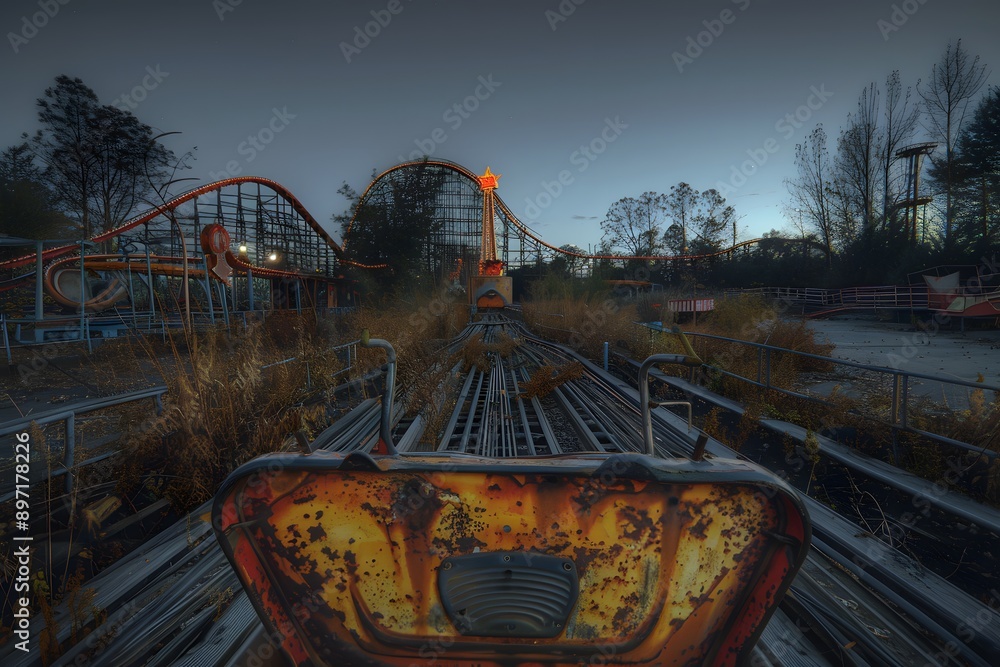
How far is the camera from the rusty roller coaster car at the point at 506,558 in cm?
124

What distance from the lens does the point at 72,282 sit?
14.7 m

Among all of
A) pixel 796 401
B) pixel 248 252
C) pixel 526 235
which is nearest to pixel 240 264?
pixel 248 252

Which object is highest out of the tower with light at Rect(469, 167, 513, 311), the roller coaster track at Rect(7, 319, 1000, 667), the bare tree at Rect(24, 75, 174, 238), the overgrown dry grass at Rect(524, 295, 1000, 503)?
the bare tree at Rect(24, 75, 174, 238)

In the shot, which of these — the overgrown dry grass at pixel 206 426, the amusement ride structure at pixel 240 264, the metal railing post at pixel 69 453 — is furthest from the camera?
the amusement ride structure at pixel 240 264

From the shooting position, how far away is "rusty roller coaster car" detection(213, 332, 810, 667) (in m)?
1.24

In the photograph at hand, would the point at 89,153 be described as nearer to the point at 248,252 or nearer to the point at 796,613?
the point at 248,252

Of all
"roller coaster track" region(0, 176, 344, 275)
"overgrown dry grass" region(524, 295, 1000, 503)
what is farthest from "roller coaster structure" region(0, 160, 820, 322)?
"overgrown dry grass" region(524, 295, 1000, 503)

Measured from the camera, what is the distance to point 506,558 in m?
1.25

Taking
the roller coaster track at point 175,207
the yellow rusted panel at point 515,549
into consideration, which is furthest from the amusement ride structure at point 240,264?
the yellow rusted panel at point 515,549

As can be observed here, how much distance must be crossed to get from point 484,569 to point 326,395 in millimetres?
Answer: 5452

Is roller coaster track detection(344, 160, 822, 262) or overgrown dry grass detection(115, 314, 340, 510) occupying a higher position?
roller coaster track detection(344, 160, 822, 262)

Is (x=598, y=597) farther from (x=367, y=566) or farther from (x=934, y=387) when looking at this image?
(x=934, y=387)

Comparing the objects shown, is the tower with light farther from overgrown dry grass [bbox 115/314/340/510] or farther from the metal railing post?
the metal railing post

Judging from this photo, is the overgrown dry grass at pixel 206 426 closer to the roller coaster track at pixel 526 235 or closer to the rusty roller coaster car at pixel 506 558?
the rusty roller coaster car at pixel 506 558
